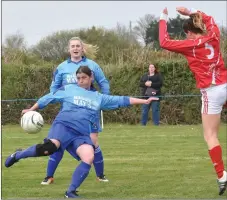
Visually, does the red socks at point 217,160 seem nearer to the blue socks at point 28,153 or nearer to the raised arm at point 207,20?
the raised arm at point 207,20

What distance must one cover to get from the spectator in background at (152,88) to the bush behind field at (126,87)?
4.83 feet

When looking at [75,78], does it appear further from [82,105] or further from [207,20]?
[207,20]

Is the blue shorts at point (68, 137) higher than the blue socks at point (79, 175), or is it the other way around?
the blue shorts at point (68, 137)

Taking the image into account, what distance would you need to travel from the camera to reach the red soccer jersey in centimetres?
684

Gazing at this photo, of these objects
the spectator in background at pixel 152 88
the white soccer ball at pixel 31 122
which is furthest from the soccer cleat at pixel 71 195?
the spectator in background at pixel 152 88

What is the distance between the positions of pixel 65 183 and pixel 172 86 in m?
13.4

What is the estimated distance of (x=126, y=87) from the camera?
68.7 feet

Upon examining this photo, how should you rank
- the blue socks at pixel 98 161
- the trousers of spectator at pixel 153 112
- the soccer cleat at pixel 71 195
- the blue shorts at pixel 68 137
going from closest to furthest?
the soccer cleat at pixel 71 195
the blue shorts at pixel 68 137
the blue socks at pixel 98 161
the trousers of spectator at pixel 153 112

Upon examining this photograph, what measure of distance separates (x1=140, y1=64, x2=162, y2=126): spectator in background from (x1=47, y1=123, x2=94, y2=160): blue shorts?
1151 centimetres

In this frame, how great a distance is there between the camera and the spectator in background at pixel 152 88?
18.5 m

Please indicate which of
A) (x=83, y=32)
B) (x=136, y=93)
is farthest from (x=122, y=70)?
(x=83, y=32)

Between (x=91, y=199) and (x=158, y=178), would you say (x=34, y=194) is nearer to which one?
(x=91, y=199)

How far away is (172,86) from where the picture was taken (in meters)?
20.8

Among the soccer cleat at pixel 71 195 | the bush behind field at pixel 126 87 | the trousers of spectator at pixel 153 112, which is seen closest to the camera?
the soccer cleat at pixel 71 195
